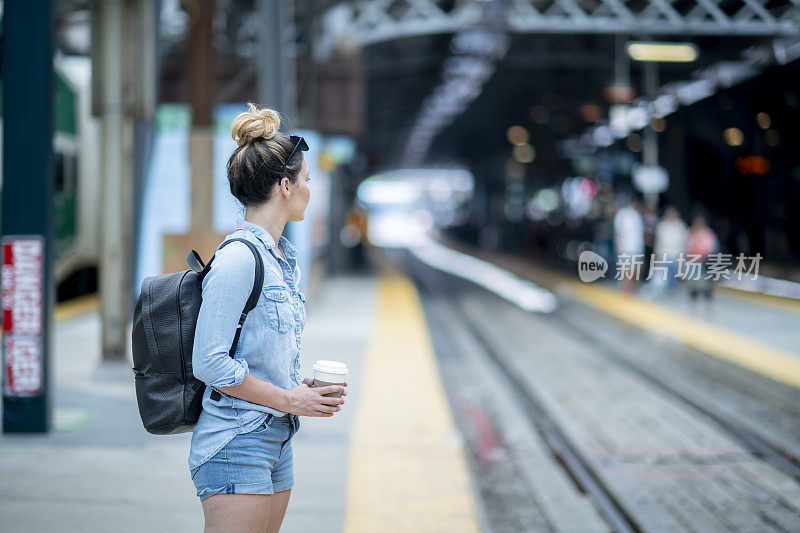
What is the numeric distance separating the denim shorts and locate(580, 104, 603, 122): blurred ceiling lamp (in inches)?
1337

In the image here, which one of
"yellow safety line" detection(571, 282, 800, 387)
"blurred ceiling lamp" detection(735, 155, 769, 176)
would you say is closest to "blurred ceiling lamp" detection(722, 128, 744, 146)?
"blurred ceiling lamp" detection(735, 155, 769, 176)

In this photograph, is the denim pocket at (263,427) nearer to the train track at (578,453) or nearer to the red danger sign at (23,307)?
the train track at (578,453)

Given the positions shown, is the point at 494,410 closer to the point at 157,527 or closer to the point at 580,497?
the point at 580,497

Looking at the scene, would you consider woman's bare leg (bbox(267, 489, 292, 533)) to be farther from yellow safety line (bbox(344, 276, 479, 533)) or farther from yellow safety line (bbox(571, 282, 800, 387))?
yellow safety line (bbox(571, 282, 800, 387))

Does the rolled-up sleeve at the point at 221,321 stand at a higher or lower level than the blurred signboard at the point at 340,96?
lower

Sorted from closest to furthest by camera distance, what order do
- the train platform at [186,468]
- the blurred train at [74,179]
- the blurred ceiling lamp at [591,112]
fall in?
the train platform at [186,468] < the blurred train at [74,179] < the blurred ceiling lamp at [591,112]

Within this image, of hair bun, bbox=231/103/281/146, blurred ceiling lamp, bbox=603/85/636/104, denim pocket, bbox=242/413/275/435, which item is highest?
blurred ceiling lamp, bbox=603/85/636/104

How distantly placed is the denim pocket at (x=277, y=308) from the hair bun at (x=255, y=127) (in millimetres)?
433

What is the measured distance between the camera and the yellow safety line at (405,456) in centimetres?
552

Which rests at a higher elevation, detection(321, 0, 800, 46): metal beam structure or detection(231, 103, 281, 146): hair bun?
detection(321, 0, 800, 46): metal beam structure

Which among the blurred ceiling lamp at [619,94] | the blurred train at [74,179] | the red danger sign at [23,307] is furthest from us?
the blurred ceiling lamp at [619,94]

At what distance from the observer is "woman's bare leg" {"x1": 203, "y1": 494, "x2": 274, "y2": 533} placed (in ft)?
8.75

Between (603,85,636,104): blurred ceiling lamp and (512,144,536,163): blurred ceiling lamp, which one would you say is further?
(512,144,536,163): blurred ceiling lamp

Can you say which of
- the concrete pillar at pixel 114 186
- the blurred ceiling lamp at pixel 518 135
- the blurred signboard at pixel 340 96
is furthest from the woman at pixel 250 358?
the blurred ceiling lamp at pixel 518 135
